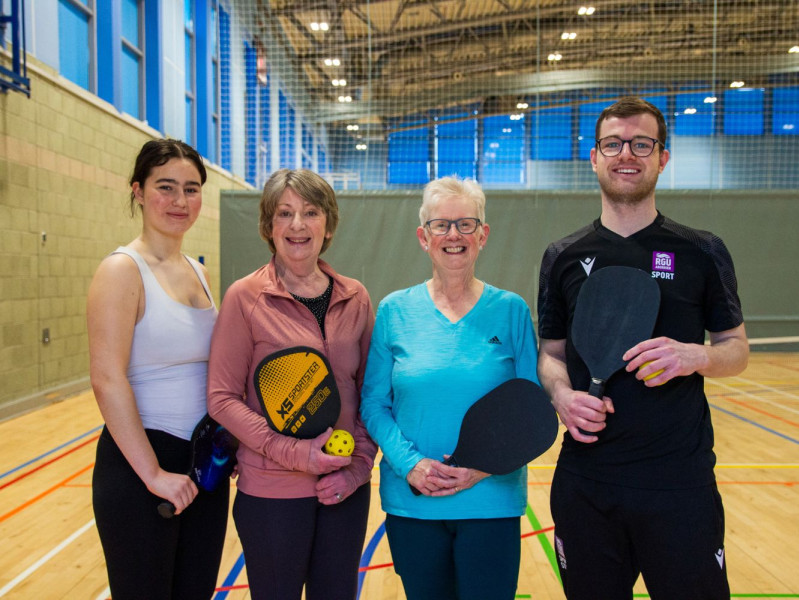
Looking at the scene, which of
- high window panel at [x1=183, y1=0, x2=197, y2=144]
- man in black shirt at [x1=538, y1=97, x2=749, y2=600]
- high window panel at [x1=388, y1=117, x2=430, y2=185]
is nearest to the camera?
man in black shirt at [x1=538, y1=97, x2=749, y2=600]

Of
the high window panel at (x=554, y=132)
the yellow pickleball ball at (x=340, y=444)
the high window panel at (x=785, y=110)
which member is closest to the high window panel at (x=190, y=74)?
the high window panel at (x=554, y=132)

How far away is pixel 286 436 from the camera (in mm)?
1626

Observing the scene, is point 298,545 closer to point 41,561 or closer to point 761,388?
point 41,561

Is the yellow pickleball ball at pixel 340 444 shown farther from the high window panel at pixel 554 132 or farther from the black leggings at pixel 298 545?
the high window panel at pixel 554 132

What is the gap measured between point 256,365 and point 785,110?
19927 mm

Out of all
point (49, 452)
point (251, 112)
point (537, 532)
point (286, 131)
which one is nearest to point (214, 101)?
point (251, 112)

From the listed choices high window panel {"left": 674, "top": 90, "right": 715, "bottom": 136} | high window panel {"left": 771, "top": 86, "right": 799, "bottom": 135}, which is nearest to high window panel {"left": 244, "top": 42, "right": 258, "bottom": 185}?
high window panel {"left": 674, "top": 90, "right": 715, "bottom": 136}

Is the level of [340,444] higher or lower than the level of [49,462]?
higher

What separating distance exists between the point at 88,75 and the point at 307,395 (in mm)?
7830

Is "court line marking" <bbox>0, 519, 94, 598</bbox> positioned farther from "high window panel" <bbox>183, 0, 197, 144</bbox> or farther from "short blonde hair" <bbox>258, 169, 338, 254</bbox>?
"high window panel" <bbox>183, 0, 197, 144</bbox>

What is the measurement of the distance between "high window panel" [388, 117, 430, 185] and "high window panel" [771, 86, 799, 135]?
9.51 metres

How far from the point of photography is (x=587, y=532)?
1.64 metres

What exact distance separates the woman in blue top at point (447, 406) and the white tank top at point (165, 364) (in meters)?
0.48

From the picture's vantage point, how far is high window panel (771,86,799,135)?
17172 mm
